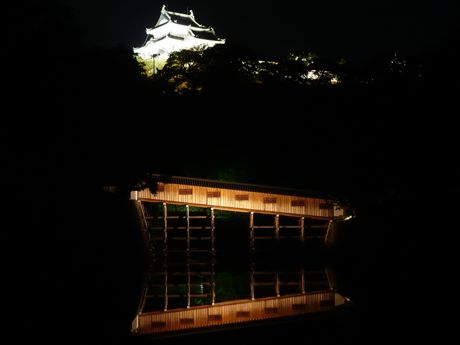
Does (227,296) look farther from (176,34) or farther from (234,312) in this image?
(176,34)

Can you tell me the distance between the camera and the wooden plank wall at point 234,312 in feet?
38.1

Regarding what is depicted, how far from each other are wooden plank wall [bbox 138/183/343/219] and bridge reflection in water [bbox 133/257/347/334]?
225 cm


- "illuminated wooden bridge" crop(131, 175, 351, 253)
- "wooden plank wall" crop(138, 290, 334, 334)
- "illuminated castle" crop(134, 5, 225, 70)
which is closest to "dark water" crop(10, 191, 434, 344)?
"wooden plank wall" crop(138, 290, 334, 334)

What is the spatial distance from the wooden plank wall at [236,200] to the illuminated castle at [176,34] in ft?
121

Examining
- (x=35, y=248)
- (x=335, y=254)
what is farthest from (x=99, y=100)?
(x=335, y=254)

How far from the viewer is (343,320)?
437 inches

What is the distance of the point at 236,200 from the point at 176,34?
40.5 meters

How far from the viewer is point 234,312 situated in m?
12.7

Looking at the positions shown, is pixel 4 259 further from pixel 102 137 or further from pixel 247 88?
pixel 247 88

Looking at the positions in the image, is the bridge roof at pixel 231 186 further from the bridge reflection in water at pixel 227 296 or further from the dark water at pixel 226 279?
the bridge reflection in water at pixel 227 296

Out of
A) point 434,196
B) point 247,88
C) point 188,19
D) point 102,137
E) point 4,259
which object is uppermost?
point 188,19

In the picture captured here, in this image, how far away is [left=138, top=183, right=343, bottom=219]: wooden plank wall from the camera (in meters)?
20.5

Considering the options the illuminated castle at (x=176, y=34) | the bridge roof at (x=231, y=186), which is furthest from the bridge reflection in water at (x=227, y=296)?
the illuminated castle at (x=176, y=34)

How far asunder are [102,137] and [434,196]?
38.7 feet
